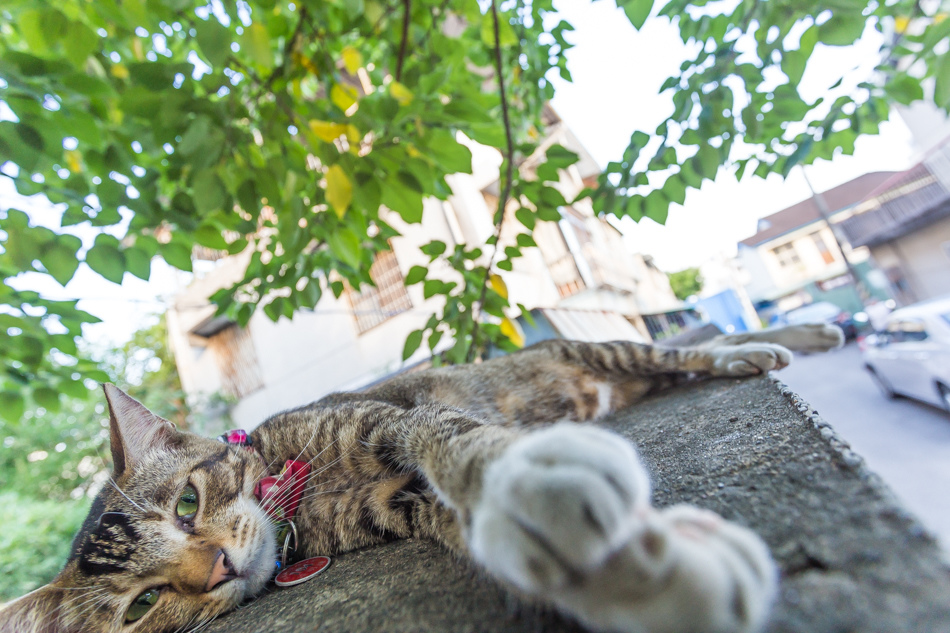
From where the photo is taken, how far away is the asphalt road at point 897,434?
4230 mm

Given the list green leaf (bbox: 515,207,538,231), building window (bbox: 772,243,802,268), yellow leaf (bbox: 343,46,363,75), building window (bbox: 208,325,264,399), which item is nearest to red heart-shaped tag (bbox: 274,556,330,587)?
green leaf (bbox: 515,207,538,231)

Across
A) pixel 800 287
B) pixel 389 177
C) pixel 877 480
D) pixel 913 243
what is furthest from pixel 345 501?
pixel 800 287

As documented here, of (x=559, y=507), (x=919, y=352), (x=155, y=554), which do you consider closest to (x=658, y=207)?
(x=559, y=507)

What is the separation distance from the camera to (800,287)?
2534cm

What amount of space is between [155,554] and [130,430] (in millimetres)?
448

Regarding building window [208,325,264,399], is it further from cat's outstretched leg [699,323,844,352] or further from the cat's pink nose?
cat's outstretched leg [699,323,844,352]

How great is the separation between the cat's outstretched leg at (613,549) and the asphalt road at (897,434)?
201 centimetres

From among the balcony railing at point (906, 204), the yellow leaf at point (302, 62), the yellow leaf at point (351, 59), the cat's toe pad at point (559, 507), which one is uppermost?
the yellow leaf at point (351, 59)

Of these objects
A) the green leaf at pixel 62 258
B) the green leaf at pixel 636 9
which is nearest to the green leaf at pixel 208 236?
the green leaf at pixel 62 258

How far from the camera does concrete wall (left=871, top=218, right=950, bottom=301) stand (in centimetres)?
1499

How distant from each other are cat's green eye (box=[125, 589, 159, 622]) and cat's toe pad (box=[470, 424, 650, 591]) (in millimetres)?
1214

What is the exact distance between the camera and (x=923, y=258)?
15969 mm

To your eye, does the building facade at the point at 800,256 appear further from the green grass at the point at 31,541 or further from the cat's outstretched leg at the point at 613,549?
the green grass at the point at 31,541

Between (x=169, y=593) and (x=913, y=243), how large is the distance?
Result: 2263cm
